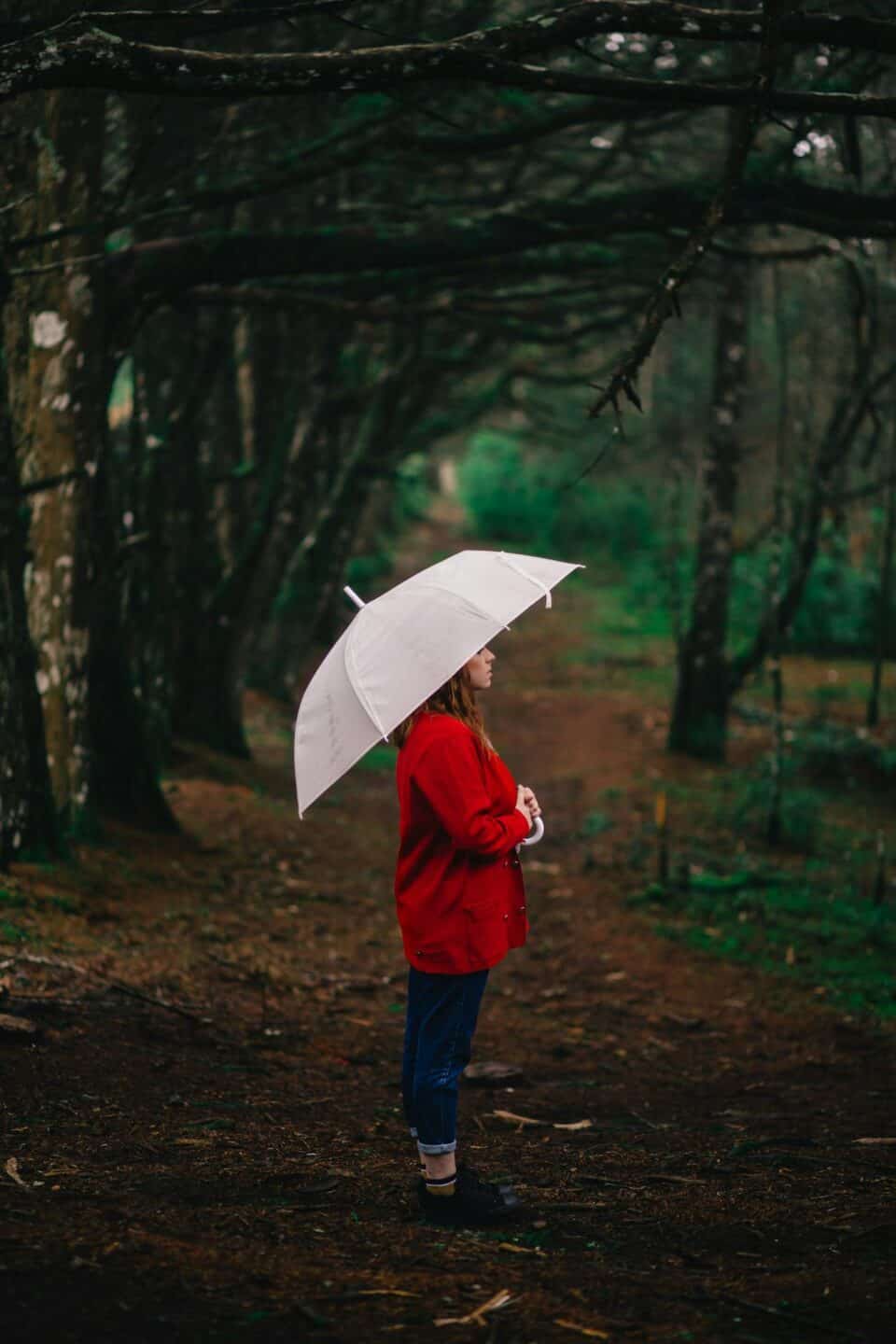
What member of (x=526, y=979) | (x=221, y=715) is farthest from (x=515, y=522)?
(x=526, y=979)

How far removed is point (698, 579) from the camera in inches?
645

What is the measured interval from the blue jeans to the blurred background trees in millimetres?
2054

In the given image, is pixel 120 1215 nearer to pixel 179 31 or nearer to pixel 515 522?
pixel 179 31

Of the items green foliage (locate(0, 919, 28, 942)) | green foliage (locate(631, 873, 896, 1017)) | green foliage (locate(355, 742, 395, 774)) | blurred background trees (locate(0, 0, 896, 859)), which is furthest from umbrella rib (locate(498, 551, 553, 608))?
green foliage (locate(355, 742, 395, 774))

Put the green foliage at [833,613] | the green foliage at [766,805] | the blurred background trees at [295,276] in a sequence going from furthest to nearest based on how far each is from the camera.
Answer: the green foliage at [833,613] → the green foliage at [766,805] → the blurred background trees at [295,276]

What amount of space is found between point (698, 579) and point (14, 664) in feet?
34.0

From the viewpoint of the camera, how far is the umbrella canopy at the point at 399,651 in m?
4.20

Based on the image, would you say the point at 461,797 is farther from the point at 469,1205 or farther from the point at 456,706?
the point at 469,1205

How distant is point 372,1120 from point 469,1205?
59.8 inches

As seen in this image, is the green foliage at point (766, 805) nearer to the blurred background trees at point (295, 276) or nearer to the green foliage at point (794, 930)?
the blurred background trees at point (295, 276)

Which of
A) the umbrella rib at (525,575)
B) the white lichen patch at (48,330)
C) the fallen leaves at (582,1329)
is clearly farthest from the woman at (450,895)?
the white lichen patch at (48,330)

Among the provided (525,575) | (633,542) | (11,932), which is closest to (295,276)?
(11,932)

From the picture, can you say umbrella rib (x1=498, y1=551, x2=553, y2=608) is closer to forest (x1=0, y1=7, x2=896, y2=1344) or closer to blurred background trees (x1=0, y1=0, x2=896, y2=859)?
blurred background trees (x1=0, y1=0, x2=896, y2=859)

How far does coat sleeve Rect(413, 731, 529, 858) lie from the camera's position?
420 cm
